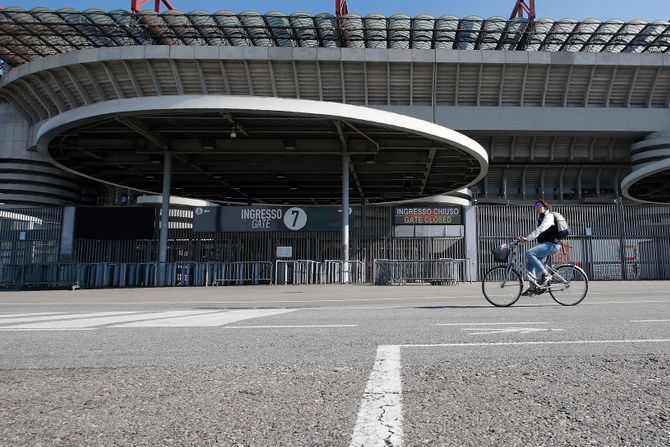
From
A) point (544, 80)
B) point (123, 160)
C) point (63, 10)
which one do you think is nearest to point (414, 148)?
point (123, 160)

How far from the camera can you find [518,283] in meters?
8.60

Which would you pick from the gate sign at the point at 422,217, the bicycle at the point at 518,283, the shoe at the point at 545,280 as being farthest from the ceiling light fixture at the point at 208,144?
the shoe at the point at 545,280

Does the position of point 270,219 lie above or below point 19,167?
below

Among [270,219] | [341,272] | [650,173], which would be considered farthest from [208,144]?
[650,173]

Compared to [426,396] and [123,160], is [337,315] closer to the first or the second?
[426,396]

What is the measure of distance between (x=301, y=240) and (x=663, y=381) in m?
23.1

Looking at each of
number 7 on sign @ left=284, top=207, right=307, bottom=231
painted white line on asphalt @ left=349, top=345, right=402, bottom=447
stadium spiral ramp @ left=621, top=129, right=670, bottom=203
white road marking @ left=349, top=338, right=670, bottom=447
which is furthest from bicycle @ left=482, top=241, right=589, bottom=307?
stadium spiral ramp @ left=621, top=129, right=670, bottom=203

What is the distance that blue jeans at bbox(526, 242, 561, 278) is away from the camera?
336 inches

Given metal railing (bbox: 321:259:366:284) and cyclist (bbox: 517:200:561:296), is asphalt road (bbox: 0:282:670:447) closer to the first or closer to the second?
cyclist (bbox: 517:200:561:296)

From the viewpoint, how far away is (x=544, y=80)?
43.6m

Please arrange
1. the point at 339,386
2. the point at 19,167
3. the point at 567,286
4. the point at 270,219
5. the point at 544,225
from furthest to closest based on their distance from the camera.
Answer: the point at 19,167, the point at 270,219, the point at 567,286, the point at 544,225, the point at 339,386

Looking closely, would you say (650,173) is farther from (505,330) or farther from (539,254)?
(505,330)

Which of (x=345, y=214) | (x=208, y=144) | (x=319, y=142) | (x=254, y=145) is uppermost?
(x=319, y=142)

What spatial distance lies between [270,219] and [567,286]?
58.1 ft
